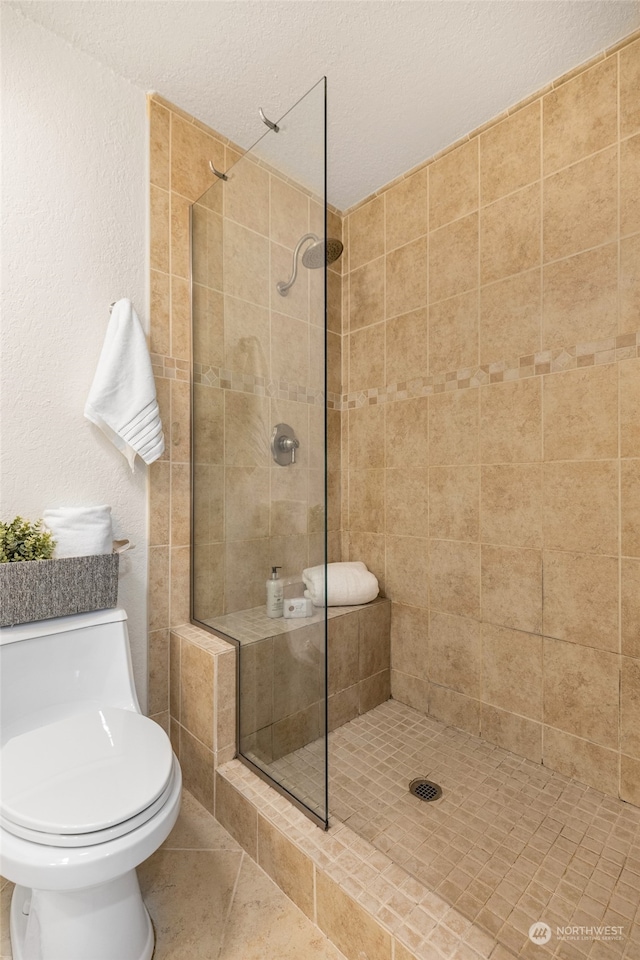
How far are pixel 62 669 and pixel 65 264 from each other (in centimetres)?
127

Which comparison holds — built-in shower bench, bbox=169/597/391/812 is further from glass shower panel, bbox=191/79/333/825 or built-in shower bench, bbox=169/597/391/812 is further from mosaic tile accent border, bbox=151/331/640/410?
mosaic tile accent border, bbox=151/331/640/410

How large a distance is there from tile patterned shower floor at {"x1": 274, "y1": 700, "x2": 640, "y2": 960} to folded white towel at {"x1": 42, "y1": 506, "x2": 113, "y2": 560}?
0.87 metres

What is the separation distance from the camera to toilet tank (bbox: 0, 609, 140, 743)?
4.09ft

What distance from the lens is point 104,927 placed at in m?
1.03

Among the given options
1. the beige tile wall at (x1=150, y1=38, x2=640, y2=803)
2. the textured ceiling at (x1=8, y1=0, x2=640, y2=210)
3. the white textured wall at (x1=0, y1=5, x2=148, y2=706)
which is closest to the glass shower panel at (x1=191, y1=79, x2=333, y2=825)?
A: the beige tile wall at (x1=150, y1=38, x2=640, y2=803)

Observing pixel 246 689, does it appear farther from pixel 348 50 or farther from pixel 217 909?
pixel 348 50

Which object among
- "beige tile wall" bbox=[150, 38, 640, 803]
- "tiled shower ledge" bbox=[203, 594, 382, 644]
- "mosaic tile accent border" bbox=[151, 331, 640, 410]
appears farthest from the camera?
"beige tile wall" bbox=[150, 38, 640, 803]

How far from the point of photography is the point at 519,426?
5.93 ft

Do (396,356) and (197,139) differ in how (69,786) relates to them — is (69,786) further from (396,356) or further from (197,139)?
(197,139)

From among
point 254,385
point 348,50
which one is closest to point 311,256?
point 254,385

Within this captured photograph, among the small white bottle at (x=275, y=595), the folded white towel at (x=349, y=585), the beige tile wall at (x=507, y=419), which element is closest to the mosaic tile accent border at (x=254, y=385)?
the beige tile wall at (x=507, y=419)

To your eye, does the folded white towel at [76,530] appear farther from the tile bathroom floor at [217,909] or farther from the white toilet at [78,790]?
the tile bathroom floor at [217,909]

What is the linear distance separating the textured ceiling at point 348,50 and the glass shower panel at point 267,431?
0.37m

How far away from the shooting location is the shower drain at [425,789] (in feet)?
5.19
